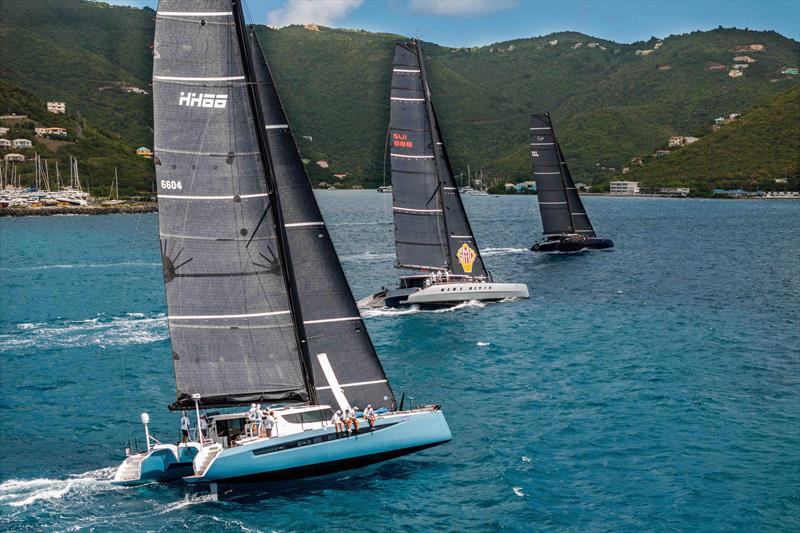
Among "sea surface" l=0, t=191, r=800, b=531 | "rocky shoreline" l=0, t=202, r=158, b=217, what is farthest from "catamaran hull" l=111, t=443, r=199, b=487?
"rocky shoreline" l=0, t=202, r=158, b=217

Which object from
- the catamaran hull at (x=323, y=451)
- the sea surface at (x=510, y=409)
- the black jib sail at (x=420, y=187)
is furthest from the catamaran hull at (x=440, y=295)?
the catamaran hull at (x=323, y=451)

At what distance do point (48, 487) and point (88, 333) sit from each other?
88.1 feet

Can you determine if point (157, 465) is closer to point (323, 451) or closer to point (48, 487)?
point (48, 487)

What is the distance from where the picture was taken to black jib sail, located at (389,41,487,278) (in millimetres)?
56844

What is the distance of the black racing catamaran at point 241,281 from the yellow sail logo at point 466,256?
A: 31790 millimetres

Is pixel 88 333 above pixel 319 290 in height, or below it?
below

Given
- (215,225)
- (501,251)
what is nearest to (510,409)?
(215,225)

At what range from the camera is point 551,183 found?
91500 millimetres

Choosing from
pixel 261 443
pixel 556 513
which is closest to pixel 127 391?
pixel 261 443

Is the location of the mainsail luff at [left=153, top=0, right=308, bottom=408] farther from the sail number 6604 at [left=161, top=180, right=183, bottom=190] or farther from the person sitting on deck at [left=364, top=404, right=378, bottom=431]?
the person sitting on deck at [left=364, top=404, right=378, bottom=431]

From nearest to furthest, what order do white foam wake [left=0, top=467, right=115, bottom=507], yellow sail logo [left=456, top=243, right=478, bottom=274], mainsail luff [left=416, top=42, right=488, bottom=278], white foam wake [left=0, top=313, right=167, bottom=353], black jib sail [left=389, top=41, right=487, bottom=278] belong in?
white foam wake [left=0, top=467, right=115, bottom=507]
white foam wake [left=0, top=313, right=167, bottom=353]
black jib sail [left=389, top=41, right=487, bottom=278]
mainsail luff [left=416, top=42, right=488, bottom=278]
yellow sail logo [left=456, top=243, right=478, bottom=274]

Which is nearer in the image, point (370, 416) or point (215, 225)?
point (215, 225)

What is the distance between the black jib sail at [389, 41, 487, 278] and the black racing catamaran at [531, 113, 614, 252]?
111 ft

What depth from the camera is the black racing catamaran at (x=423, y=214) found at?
187 ft
